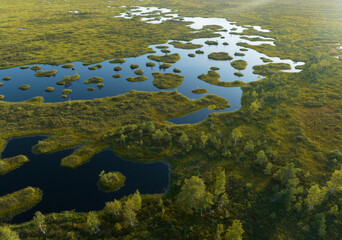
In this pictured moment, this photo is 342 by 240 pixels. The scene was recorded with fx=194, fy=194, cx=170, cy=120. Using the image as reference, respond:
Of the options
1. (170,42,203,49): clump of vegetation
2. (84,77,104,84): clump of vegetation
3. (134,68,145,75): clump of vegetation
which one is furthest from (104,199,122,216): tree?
(170,42,203,49): clump of vegetation

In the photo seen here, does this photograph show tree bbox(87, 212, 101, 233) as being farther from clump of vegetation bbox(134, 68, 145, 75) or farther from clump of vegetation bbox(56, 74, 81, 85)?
clump of vegetation bbox(134, 68, 145, 75)

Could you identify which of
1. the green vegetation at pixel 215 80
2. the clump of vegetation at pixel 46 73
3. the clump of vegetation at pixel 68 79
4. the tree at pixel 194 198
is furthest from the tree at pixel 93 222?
the clump of vegetation at pixel 46 73

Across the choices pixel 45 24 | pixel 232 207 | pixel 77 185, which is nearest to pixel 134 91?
pixel 77 185

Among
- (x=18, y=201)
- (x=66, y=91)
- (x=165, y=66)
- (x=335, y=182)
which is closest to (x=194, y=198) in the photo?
(x=335, y=182)

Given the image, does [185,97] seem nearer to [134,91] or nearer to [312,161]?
[134,91]

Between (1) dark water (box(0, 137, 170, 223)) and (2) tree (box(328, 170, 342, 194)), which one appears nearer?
(2) tree (box(328, 170, 342, 194))

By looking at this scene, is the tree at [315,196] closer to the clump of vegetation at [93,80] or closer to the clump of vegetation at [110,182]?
the clump of vegetation at [110,182]
